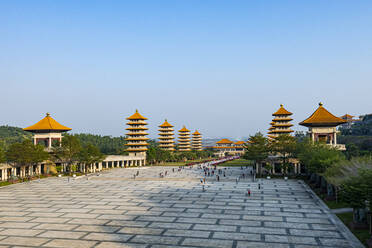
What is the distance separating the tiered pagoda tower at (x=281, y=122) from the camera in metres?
81.6

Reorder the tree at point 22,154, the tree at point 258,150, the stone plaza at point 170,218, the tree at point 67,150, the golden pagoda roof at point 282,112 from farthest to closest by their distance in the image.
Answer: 1. the golden pagoda roof at point 282,112
2. the tree at point 67,150
3. the tree at point 258,150
4. the tree at point 22,154
5. the stone plaza at point 170,218

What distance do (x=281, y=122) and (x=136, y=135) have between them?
4090 centimetres

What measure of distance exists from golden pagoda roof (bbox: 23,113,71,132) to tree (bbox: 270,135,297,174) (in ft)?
152

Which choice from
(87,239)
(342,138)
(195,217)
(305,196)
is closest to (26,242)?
(87,239)

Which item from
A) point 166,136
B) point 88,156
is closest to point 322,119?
point 88,156

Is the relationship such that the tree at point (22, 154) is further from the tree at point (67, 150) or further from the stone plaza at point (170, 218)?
the stone plaza at point (170, 218)

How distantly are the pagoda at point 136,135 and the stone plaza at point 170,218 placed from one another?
43330 mm

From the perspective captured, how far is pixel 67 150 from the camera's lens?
6419 centimetres

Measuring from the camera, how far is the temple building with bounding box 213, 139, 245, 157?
14088 cm

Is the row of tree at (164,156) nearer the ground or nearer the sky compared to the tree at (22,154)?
nearer the ground

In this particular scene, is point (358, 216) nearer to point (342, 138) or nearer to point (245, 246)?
point (245, 246)

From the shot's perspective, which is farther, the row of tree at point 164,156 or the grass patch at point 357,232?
the row of tree at point 164,156

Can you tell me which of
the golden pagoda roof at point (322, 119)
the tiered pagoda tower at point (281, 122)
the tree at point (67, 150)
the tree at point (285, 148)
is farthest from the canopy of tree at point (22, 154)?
the tiered pagoda tower at point (281, 122)

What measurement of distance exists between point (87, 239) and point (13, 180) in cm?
3928
